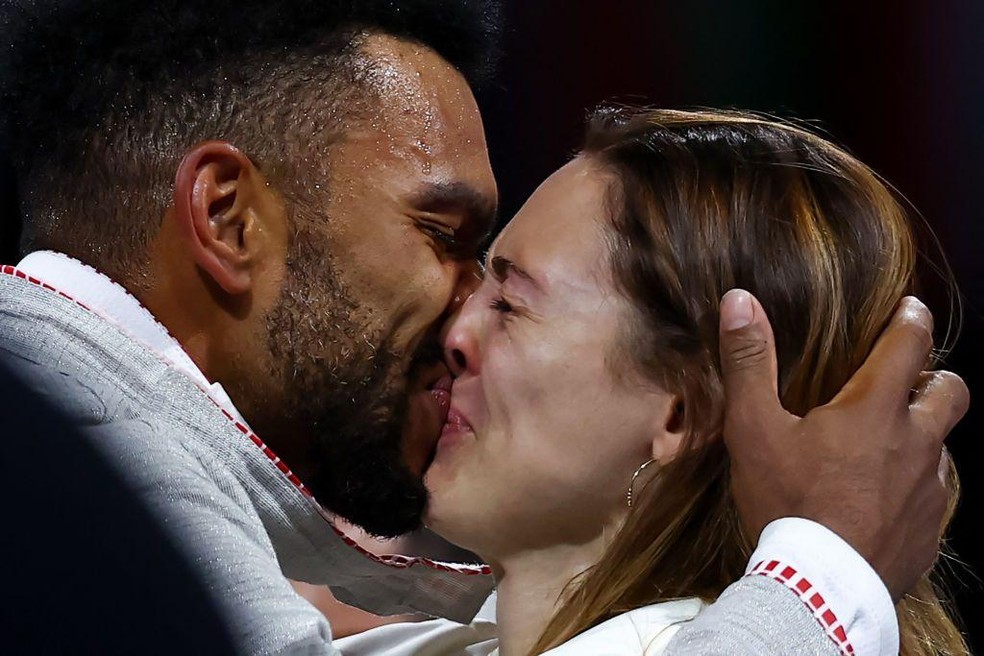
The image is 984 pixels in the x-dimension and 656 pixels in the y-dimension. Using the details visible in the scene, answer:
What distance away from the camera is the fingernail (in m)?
1.22

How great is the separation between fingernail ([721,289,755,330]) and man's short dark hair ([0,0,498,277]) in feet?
1.76

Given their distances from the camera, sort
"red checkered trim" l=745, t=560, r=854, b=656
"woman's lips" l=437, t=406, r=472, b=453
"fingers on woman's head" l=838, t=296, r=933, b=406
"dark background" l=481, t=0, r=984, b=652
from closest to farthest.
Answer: "red checkered trim" l=745, t=560, r=854, b=656 → "fingers on woman's head" l=838, t=296, r=933, b=406 → "woman's lips" l=437, t=406, r=472, b=453 → "dark background" l=481, t=0, r=984, b=652

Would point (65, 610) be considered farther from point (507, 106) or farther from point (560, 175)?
point (507, 106)

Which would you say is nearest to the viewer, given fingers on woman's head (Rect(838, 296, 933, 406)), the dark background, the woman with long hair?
fingers on woman's head (Rect(838, 296, 933, 406))

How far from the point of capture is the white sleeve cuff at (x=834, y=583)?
1.08 m

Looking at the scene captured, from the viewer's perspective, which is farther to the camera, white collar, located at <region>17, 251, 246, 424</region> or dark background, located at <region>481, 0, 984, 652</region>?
dark background, located at <region>481, 0, 984, 652</region>

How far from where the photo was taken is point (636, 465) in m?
1.35

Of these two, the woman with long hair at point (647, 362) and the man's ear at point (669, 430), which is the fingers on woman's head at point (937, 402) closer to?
the woman with long hair at point (647, 362)

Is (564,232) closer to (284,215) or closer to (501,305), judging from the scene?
(501,305)

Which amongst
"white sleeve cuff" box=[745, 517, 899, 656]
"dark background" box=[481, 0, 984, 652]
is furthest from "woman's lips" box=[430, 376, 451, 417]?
"dark background" box=[481, 0, 984, 652]

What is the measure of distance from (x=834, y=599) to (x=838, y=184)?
0.48m

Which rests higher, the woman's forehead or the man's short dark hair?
the man's short dark hair

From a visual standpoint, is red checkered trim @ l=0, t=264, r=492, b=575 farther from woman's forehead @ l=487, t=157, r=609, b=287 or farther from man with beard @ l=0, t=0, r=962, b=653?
woman's forehead @ l=487, t=157, r=609, b=287

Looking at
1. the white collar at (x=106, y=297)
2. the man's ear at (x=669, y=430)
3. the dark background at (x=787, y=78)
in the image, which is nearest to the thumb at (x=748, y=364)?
the man's ear at (x=669, y=430)
